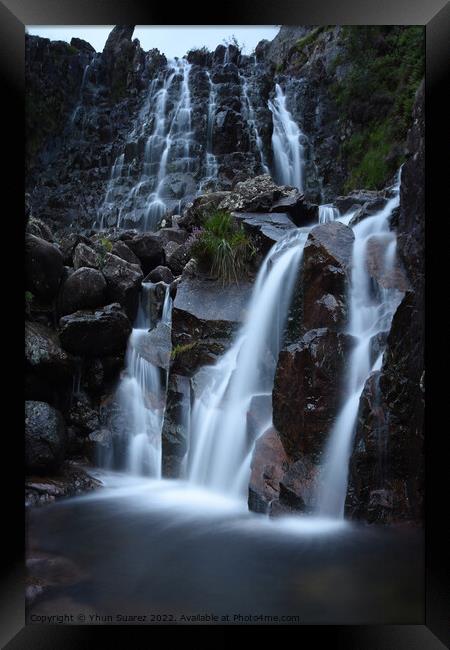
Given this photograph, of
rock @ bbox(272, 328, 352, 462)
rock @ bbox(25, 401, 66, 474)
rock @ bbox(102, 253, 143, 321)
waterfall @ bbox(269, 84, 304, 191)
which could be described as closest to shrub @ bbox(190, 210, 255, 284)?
rock @ bbox(102, 253, 143, 321)

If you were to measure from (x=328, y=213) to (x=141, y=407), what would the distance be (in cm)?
356

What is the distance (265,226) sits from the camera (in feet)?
19.6

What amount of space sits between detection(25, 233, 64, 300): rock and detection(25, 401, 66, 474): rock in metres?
1.47

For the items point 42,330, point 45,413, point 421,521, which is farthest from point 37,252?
point 421,521

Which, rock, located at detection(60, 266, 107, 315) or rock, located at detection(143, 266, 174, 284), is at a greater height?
rock, located at detection(143, 266, 174, 284)

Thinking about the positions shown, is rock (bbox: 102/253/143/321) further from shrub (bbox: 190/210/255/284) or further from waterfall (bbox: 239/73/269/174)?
waterfall (bbox: 239/73/269/174)

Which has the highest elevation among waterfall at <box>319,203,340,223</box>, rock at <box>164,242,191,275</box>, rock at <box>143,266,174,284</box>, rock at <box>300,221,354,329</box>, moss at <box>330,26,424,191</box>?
moss at <box>330,26,424,191</box>

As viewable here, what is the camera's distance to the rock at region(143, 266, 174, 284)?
7.32 meters

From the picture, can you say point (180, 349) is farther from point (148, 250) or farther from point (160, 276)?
point (148, 250)

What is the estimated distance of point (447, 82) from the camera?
9.06 feet

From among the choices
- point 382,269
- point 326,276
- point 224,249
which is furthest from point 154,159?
point 382,269

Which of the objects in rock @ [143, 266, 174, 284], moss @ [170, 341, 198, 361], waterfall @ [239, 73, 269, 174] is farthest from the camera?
waterfall @ [239, 73, 269, 174]

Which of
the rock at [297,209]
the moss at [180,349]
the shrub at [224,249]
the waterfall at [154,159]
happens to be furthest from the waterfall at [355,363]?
the waterfall at [154,159]
